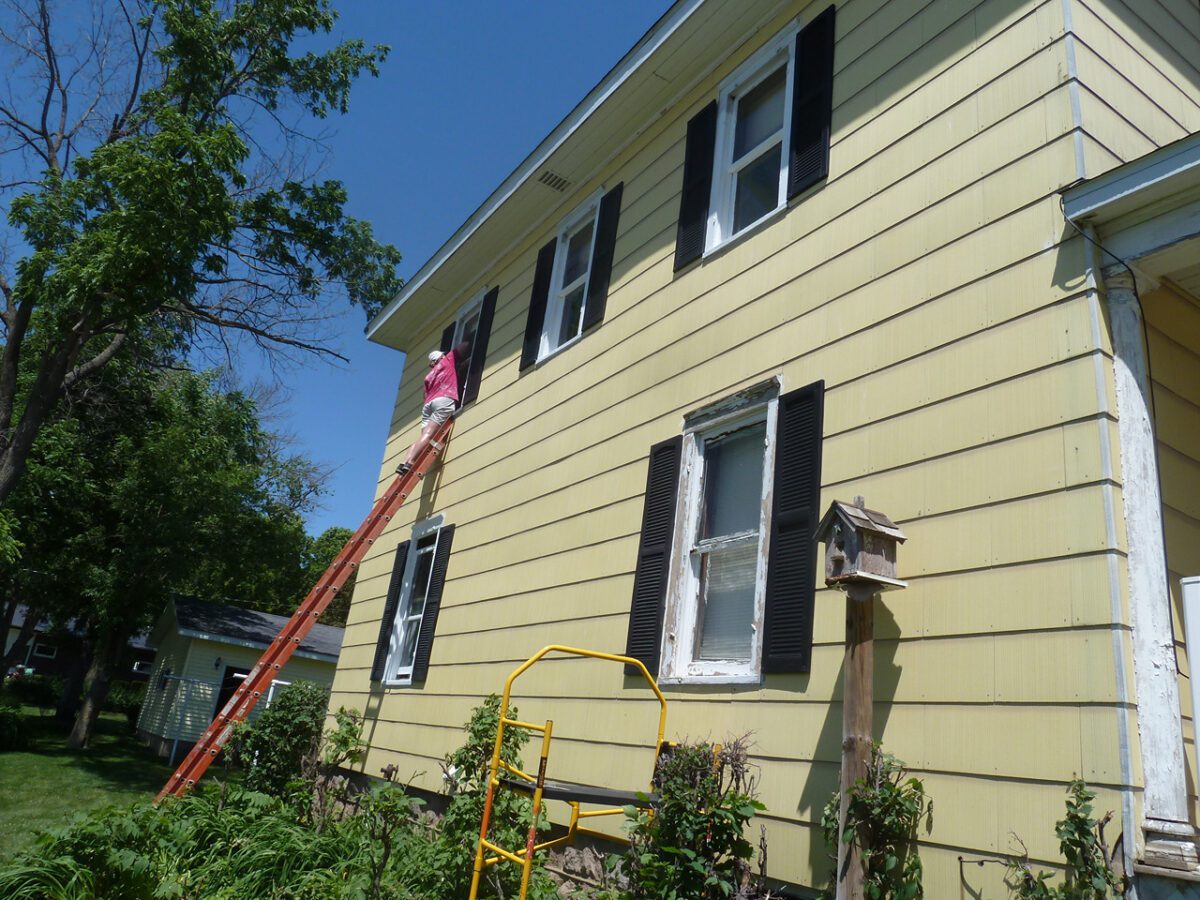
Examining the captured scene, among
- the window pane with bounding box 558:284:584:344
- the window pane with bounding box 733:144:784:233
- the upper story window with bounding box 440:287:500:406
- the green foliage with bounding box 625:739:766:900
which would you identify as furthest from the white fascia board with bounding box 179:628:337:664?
the green foliage with bounding box 625:739:766:900

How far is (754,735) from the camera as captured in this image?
4.44 metres

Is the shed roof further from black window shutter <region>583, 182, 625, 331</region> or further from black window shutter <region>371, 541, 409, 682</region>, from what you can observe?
black window shutter <region>583, 182, 625, 331</region>

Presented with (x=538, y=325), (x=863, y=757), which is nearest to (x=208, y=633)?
(x=538, y=325)

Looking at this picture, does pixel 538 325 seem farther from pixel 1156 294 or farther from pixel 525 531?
pixel 1156 294

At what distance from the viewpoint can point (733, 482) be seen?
538 centimetres

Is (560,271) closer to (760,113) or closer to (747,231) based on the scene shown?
(760,113)

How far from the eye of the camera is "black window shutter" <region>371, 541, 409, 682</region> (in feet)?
30.9

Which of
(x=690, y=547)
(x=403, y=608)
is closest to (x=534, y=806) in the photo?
(x=690, y=547)

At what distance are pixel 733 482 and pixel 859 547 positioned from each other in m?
1.67

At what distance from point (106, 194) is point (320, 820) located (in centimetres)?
1014

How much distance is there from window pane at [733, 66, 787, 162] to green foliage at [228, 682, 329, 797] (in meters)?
7.08

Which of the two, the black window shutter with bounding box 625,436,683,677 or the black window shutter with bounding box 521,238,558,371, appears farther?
the black window shutter with bounding box 521,238,558,371

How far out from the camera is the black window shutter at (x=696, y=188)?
20.8ft

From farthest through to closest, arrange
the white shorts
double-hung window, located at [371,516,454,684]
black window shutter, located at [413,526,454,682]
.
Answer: the white shorts < double-hung window, located at [371,516,454,684] < black window shutter, located at [413,526,454,682]
